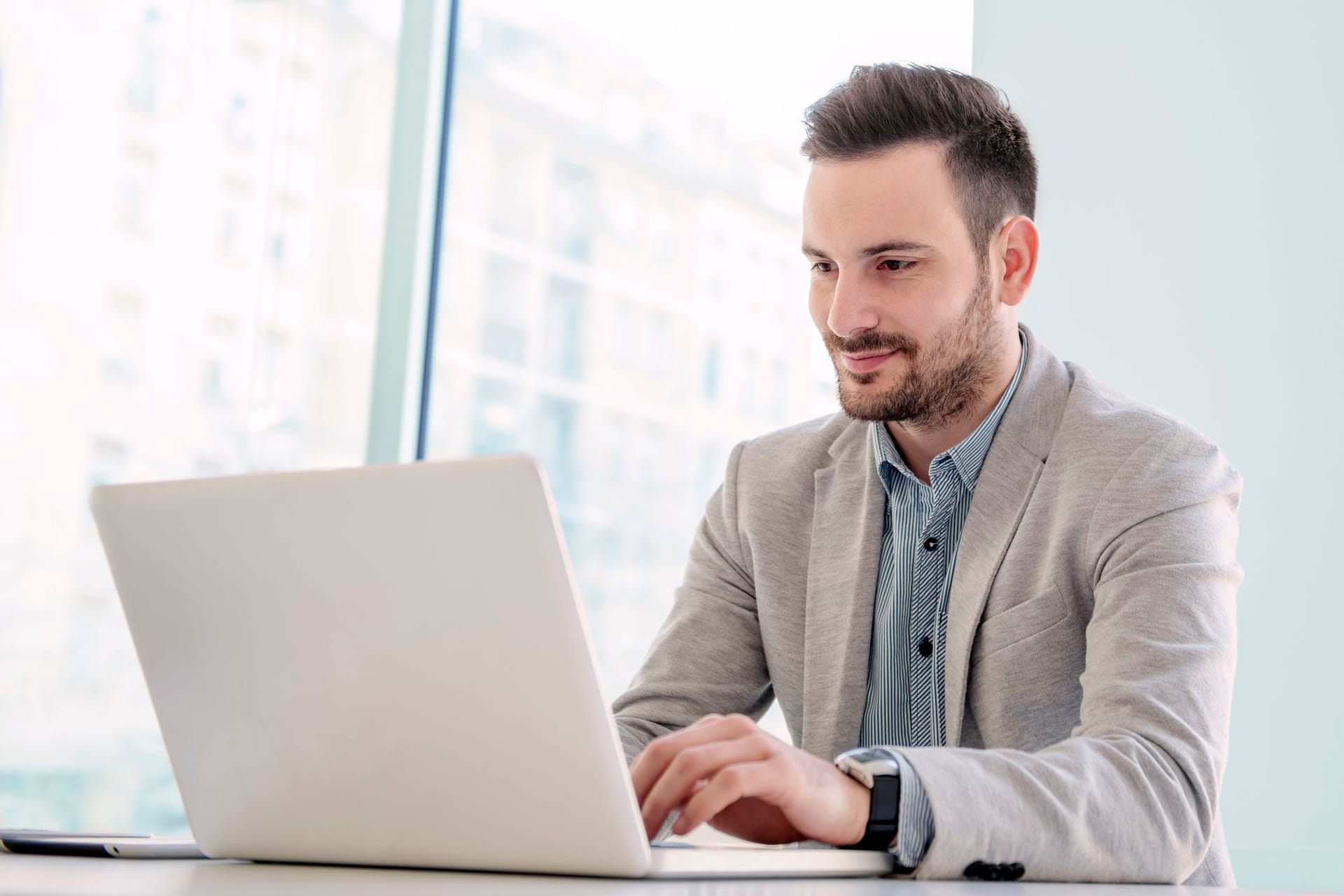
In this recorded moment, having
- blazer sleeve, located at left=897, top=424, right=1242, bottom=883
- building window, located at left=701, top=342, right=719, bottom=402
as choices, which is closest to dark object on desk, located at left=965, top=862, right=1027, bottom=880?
blazer sleeve, located at left=897, top=424, right=1242, bottom=883

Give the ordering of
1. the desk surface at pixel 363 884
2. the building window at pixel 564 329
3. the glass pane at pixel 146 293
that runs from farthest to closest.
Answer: the building window at pixel 564 329 → the glass pane at pixel 146 293 → the desk surface at pixel 363 884

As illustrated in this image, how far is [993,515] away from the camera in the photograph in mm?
1512

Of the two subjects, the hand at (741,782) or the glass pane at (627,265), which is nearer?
Answer: the hand at (741,782)

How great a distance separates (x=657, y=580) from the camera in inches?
123

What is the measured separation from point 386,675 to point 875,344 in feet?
3.29

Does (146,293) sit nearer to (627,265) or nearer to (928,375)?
(627,265)

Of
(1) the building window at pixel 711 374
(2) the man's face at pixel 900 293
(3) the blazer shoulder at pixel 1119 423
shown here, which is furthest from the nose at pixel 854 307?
(1) the building window at pixel 711 374

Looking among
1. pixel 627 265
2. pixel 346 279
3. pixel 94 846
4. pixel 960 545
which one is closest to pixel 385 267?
pixel 346 279

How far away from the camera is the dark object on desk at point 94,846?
0.98 meters

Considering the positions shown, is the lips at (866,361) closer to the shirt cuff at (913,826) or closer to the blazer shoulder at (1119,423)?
the blazer shoulder at (1119,423)

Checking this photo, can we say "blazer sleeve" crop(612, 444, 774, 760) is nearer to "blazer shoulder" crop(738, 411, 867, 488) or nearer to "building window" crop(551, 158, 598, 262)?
"blazer shoulder" crop(738, 411, 867, 488)

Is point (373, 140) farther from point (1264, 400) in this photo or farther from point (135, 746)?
point (1264, 400)

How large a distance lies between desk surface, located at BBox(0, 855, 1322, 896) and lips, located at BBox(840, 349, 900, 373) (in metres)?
0.85

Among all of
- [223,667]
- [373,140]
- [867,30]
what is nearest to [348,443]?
[373,140]
